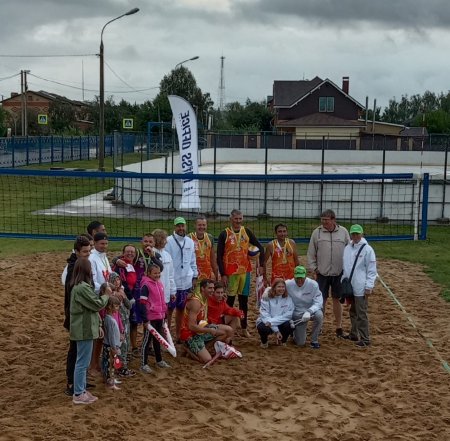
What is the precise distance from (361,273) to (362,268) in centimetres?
6

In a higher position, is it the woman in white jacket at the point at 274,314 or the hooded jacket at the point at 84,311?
the hooded jacket at the point at 84,311

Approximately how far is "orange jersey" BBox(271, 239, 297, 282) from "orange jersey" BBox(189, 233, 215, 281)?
0.85 m

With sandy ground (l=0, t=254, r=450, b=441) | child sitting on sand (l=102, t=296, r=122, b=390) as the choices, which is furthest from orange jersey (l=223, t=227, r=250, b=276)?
child sitting on sand (l=102, t=296, r=122, b=390)

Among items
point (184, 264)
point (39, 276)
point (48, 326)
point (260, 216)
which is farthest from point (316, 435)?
point (260, 216)

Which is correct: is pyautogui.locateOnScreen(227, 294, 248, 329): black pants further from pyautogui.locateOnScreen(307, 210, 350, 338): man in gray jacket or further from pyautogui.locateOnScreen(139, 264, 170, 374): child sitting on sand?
pyautogui.locateOnScreen(139, 264, 170, 374): child sitting on sand

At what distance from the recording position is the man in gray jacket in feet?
27.6

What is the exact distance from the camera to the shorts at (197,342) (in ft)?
24.9

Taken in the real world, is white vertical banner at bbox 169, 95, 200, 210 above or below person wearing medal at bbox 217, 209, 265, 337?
above

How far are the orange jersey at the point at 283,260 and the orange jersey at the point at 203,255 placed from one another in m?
0.85

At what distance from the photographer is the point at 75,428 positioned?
568 cm

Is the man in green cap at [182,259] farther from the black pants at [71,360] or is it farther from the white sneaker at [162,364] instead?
the black pants at [71,360]

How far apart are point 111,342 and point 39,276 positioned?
5.58m

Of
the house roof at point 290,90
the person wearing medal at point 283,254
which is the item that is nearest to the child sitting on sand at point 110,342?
the person wearing medal at point 283,254

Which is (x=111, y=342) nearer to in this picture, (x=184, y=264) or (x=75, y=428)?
(x=75, y=428)
